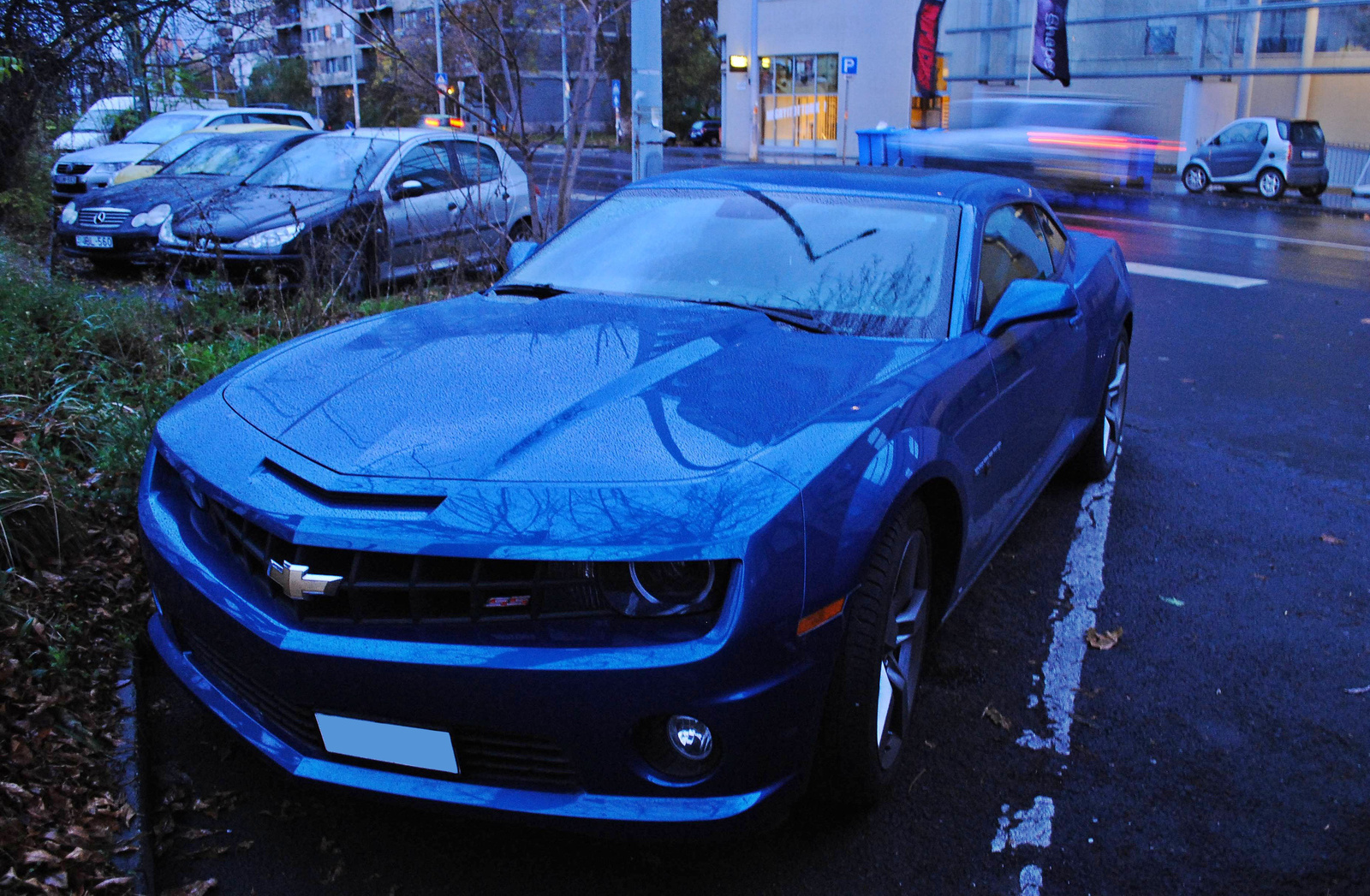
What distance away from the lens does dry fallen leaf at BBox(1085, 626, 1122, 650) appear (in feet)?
12.8

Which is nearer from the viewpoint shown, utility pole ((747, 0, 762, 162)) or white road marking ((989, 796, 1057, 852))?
white road marking ((989, 796, 1057, 852))

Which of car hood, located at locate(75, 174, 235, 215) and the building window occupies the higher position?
the building window

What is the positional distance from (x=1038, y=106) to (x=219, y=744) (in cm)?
2161

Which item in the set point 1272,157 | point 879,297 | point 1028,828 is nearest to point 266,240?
point 879,297

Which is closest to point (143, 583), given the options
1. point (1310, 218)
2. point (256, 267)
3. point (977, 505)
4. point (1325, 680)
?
point (977, 505)

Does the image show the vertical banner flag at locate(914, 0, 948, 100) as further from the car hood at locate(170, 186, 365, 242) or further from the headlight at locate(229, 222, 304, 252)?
the headlight at locate(229, 222, 304, 252)

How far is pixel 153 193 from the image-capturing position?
1021 cm

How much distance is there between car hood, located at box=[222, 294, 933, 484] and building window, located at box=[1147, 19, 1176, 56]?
95.0 feet

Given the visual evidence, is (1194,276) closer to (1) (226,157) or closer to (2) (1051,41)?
(1) (226,157)

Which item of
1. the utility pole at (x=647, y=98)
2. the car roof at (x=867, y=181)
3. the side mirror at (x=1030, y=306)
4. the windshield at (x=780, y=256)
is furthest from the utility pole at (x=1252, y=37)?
the side mirror at (x=1030, y=306)

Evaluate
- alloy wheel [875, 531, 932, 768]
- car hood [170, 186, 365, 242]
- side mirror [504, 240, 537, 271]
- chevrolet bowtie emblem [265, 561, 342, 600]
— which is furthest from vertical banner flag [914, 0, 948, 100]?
chevrolet bowtie emblem [265, 561, 342, 600]

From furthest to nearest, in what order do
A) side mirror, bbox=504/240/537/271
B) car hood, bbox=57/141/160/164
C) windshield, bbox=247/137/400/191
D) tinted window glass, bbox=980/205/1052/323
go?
car hood, bbox=57/141/160/164 → windshield, bbox=247/137/400/191 → side mirror, bbox=504/240/537/271 → tinted window glass, bbox=980/205/1052/323

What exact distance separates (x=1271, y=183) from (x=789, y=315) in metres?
21.6

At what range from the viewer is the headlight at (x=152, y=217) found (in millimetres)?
9703
